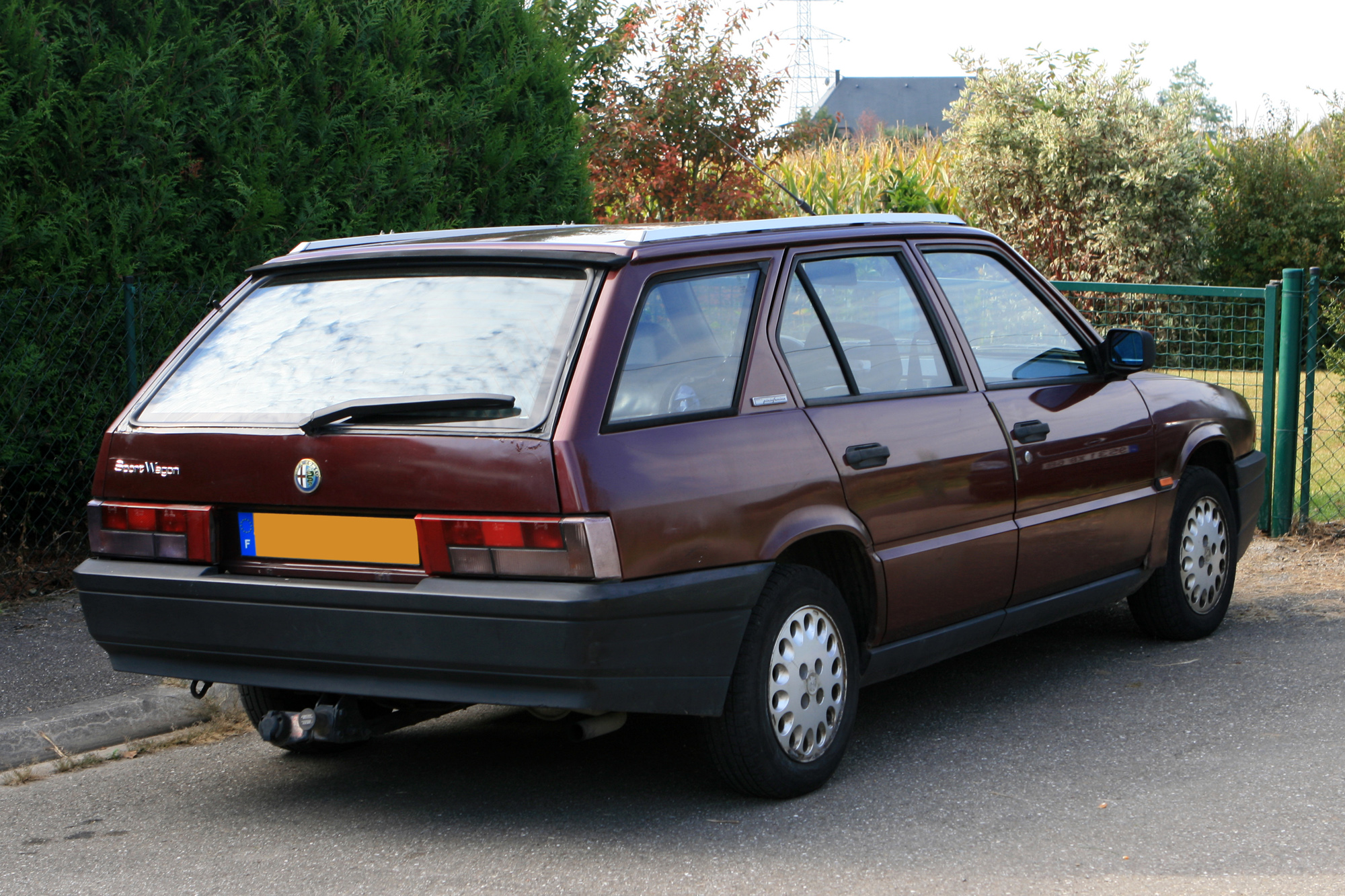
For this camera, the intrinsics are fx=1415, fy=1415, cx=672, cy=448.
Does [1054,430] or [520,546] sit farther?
[1054,430]

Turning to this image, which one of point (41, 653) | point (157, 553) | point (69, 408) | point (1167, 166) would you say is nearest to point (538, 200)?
point (69, 408)

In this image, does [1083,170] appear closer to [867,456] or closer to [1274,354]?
[1274,354]

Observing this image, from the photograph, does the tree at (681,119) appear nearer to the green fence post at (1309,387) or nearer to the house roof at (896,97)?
the green fence post at (1309,387)

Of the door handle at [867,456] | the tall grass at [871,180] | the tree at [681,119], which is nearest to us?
the door handle at [867,456]

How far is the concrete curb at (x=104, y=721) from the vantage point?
489 cm

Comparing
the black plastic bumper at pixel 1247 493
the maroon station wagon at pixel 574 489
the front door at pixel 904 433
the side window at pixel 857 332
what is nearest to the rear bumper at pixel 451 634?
the maroon station wagon at pixel 574 489

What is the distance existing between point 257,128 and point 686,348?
4.56 metres

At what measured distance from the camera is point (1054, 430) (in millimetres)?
5223

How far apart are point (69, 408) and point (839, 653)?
14.9ft

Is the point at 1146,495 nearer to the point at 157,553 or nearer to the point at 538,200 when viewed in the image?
the point at 157,553

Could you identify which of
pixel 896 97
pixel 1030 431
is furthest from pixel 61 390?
pixel 896 97

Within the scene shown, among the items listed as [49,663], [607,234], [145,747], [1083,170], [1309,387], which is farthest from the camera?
[1083,170]

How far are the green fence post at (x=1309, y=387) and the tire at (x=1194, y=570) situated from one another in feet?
7.47

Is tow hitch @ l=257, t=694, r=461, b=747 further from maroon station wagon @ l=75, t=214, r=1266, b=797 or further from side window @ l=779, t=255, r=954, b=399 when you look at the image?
side window @ l=779, t=255, r=954, b=399
